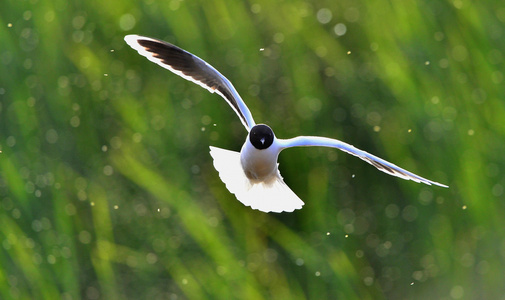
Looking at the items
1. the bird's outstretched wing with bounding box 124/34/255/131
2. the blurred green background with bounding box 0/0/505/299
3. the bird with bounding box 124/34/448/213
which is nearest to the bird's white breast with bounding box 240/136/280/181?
the bird with bounding box 124/34/448/213

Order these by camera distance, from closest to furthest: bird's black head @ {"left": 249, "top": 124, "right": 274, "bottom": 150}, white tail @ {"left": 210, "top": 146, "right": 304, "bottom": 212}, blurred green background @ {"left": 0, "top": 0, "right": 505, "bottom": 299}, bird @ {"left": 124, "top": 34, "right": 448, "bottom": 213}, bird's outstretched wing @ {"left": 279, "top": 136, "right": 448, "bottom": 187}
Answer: bird's outstretched wing @ {"left": 279, "top": 136, "right": 448, "bottom": 187}
bird's black head @ {"left": 249, "top": 124, "right": 274, "bottom": 150}
bird @ {"left": 124, "top": 34, "right": 448, "bottom": 213}
white tail @ {"left": 210, "top": 146, "right": 304, "bottom": 212}
blurred green background @ {"left": 0, "top": 0, "right": 505, "bottom": 299}

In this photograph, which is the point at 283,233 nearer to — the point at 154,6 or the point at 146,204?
the point at 146,204

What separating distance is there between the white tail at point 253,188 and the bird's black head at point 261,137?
0.23 meters

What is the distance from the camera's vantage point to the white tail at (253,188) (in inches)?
94.5

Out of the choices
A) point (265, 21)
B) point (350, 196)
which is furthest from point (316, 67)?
point (350, 196)

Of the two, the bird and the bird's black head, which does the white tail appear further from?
the bird's black head

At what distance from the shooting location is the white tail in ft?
7.88

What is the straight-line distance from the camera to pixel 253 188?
2.45 m

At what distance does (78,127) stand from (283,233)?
0.88 m

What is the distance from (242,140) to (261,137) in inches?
30.5

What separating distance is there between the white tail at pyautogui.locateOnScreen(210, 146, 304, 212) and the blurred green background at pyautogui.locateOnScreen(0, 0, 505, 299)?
279mm

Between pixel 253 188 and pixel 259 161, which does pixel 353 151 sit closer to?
pixel 259 161

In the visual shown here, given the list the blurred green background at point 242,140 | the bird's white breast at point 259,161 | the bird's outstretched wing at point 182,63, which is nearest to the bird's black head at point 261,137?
the bird's white breast at point 259,161

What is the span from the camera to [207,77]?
2408mm
